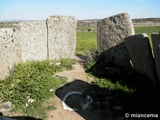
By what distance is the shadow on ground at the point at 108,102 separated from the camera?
7.49 metres

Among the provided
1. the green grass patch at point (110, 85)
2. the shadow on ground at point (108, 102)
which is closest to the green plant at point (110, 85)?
the green grass patch at point (110, 85)

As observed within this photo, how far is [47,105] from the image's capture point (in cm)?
830

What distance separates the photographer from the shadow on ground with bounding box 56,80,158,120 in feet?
24.6

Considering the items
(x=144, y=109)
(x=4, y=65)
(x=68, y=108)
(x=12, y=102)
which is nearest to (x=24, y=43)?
(x=4, y=65)

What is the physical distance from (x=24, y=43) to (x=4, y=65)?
5.29 feet

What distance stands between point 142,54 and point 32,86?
4715 mm

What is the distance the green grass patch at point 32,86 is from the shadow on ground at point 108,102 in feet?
2.11

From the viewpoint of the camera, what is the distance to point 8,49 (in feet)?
33.9

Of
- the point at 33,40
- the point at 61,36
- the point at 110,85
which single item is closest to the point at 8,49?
the point at 33,40

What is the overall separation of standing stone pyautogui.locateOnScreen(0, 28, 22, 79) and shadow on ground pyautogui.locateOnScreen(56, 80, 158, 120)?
283 cm

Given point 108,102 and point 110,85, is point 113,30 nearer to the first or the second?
point 110,85

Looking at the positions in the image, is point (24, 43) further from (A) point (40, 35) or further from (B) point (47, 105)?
(B) point (47, 105)

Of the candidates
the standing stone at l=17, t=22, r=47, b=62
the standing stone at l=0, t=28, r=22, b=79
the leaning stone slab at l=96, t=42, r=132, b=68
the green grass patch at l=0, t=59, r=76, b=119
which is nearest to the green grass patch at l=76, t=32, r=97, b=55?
the leaning stone slab at l=96, t=42, r=132, b=68

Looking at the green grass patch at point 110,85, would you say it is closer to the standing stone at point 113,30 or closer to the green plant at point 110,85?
the green plant at point 110,85
